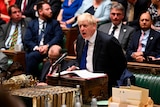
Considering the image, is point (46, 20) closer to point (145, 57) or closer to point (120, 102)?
point (145, 57)

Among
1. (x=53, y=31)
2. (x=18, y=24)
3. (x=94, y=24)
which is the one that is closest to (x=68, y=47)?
(x=53, y=31)

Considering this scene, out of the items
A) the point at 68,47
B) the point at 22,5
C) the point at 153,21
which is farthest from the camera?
the point at 22,5

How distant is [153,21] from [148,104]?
9.80 ft

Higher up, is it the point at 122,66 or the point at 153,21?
Answer: the point at 153,21

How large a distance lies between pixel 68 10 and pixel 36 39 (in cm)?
79

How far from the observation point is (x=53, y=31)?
547 centimetres

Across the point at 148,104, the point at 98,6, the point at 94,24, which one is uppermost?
the point at 98,6

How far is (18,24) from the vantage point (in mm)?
5957

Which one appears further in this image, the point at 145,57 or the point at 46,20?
the point at 46,20

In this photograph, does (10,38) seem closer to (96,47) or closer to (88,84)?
(96,47)

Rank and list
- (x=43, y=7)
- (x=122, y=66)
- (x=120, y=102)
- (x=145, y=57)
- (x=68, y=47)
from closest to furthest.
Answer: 1. (x=120, y=102)
2. (x=122, y=66)
3. (x=145, y=57)
4. (x=68, y=47)
5. (x=43, y=7)

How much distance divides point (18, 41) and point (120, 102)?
3994mm

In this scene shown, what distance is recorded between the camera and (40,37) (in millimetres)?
5516

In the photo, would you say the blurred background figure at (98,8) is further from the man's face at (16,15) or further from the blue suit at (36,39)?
the man's face at (16,15)
